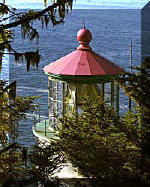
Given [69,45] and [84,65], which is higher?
[69,45]

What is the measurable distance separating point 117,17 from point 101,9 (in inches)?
453

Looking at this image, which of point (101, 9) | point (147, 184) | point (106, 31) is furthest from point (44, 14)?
point (101, 9)

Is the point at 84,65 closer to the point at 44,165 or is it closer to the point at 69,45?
the point at 44,165

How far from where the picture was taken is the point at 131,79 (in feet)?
23.9

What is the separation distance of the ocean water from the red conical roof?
1185 centimetres

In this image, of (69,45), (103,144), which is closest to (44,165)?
(103,144)

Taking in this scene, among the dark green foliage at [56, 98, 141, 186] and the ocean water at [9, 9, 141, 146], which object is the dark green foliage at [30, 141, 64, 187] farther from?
the ocean water at [9, 9, 141, 146]

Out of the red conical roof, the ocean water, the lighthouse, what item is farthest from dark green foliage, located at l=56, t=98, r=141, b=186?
the ocean water

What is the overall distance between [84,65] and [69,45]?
48.5 meters

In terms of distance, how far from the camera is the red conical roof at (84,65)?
10477 millimetres

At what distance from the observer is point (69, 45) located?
58.8 metres

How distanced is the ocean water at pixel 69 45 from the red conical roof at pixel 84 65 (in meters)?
11.8

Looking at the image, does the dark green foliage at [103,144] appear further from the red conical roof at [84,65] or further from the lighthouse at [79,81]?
the red conical roof at [84,65]

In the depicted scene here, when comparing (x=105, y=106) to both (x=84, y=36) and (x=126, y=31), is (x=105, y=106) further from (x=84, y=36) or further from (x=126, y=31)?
(x=126, y=31)
